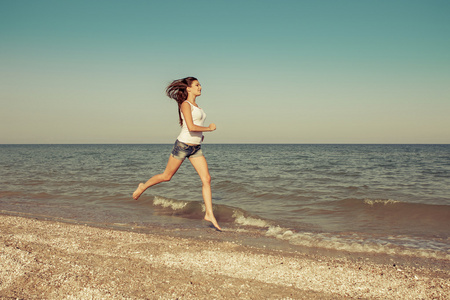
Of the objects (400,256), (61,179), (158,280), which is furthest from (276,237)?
(61,179)

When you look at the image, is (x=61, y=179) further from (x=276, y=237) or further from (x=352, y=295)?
(x=352, y=295)

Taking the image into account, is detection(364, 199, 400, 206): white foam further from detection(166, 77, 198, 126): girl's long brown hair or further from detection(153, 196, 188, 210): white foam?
detection(166, 77, 198, 126): girl's long brown hair

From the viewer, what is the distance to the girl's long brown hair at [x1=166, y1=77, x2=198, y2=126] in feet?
16.7

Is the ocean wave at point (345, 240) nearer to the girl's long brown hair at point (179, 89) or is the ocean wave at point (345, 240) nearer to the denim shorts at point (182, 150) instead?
the denim shorts at point (182, 150)

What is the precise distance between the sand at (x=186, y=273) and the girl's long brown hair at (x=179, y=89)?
7.14ft

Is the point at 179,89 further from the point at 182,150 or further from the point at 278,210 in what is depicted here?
the point at 278,210

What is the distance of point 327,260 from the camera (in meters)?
4.19

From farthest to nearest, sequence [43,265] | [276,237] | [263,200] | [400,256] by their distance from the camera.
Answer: [263,200] < [276,237] < [400,256] < [43,265]

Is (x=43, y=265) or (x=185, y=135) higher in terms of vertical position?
(x=185, y=135)

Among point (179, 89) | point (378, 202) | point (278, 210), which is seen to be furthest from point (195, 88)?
point (378, 202)

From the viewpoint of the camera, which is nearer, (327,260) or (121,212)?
(327,260)

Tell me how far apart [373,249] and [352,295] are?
7.16 ft

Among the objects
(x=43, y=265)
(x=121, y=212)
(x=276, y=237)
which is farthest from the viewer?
(x=121, y=212)

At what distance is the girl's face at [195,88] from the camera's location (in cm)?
510
